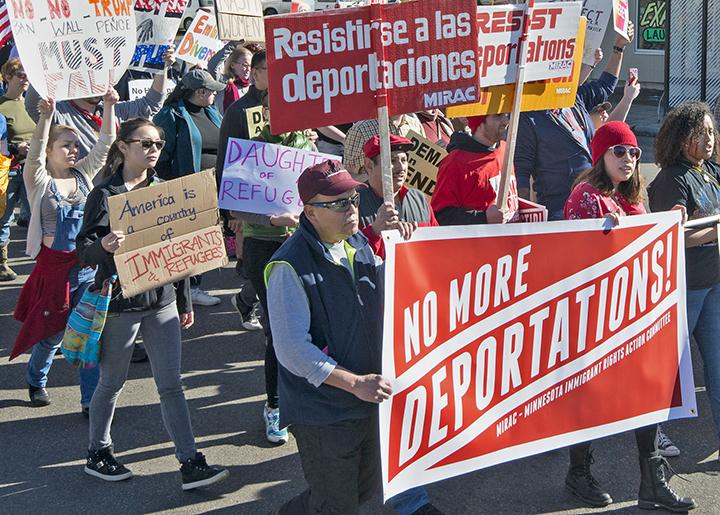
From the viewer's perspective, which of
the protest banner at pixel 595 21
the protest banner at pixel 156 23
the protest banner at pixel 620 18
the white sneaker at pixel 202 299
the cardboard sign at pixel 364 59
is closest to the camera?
the cardboard sign at pixel 364 59

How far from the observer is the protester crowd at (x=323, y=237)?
3.80m

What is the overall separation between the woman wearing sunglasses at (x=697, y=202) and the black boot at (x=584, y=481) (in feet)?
2.73

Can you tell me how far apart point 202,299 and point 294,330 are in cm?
455

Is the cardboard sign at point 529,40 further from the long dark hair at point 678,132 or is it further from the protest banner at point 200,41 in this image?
the protest banner at point 200,41

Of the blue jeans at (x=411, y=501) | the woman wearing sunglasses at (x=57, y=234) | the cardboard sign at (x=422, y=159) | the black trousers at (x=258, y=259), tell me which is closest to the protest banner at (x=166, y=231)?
the black trousers at (x=258, y=259)

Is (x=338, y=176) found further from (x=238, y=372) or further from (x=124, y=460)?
(x=238, y=372)

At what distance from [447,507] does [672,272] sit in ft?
5.19

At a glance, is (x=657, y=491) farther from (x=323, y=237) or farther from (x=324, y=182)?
(x=324, y=182)

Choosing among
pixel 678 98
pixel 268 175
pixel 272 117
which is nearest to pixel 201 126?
pixel 268 175

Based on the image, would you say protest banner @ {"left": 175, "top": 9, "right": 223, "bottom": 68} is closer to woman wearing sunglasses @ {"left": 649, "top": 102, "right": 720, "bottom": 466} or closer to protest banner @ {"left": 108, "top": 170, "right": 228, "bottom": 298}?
protest banner @ {"left": 108, "top": 170, "right": 228, "bottom": 298}

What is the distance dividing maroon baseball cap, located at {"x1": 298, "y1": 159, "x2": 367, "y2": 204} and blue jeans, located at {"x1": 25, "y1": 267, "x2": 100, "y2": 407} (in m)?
2.54

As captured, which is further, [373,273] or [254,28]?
[254,28]

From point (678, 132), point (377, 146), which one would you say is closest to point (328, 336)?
point (377, 146)

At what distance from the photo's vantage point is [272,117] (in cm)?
394
